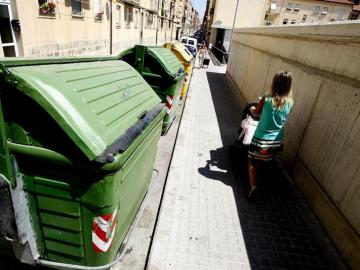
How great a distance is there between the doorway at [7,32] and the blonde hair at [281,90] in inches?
353

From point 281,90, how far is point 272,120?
0.44 metres

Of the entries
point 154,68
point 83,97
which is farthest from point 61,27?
point 83,97

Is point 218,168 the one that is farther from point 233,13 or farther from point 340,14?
point 340,14

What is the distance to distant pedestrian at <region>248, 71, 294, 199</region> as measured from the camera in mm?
3624

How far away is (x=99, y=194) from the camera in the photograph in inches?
75.2

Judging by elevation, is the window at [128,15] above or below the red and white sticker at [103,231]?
above

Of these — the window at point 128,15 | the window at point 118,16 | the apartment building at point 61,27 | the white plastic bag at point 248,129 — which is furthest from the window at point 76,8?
the white plastic bag at point 248,129

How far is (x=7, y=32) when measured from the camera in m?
8.91

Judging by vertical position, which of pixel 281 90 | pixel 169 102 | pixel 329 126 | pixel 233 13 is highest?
pixel 233 13

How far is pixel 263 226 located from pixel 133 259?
1.86 metres

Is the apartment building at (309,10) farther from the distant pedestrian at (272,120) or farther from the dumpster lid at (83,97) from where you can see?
the dumpster lid at (83,97)

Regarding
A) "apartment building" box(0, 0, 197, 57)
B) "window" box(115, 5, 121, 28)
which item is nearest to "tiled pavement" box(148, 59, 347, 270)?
"apartment building" box(0, 0, 197, 57)

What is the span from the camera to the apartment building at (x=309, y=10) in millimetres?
49438

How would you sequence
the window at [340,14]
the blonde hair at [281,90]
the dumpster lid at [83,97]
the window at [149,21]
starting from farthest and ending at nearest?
the window at [340,14], the window at [149,21], the blonde hair at [281,90], the dumpster lid at [83,97]
